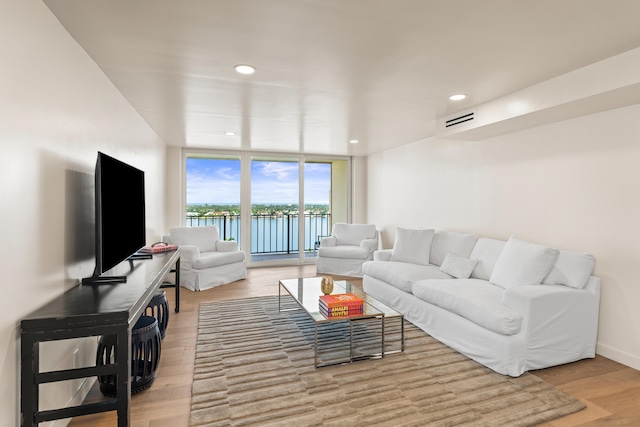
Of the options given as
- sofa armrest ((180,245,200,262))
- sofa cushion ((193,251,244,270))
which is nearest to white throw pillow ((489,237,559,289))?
sofa cushion ((193,251,244,270))

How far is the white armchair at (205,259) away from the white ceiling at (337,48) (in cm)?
217

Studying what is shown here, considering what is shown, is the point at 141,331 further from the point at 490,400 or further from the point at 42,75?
the point at 490,400

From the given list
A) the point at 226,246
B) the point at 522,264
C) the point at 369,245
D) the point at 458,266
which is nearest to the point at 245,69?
the point at 522,264

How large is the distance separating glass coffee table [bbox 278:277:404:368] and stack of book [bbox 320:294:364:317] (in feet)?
0.11

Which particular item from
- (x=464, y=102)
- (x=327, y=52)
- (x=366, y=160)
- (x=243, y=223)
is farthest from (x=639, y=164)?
(x=243, y=223)

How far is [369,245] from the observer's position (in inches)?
231

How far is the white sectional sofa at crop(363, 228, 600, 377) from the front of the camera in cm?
257

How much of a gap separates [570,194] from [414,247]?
6.18 feet

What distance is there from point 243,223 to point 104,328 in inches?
199

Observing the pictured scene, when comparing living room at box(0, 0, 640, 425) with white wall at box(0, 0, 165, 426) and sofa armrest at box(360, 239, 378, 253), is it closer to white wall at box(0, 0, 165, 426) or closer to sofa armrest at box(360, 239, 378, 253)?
white wall at box(0, 0, 165, 426)

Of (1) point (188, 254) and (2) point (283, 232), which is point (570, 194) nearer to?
(1) point (188, 254)

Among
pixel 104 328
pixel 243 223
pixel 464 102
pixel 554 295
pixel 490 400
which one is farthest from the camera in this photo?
pixel 243 223

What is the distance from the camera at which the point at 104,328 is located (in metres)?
1.60

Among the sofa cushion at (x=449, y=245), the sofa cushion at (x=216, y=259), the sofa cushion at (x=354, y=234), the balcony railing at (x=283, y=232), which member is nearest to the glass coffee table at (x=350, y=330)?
the sofa cushion at (x=449, y=245)
